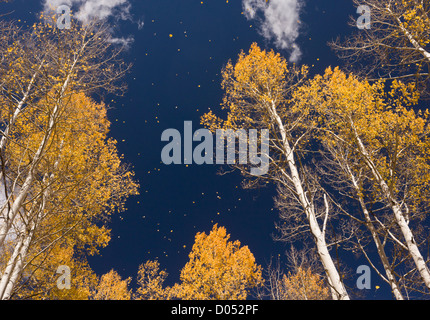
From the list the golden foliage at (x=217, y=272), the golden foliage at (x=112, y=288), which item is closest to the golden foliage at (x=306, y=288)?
the golden foliage at (x=217, y=272)

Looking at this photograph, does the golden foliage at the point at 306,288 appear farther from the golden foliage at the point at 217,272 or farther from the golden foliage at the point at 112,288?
the golden foliage at the point at 112,288

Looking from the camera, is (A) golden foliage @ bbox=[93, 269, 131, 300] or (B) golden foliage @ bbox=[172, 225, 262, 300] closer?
(B) golden foliage @ bbox=[172, 225, 262, 300]

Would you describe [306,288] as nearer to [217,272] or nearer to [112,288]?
[217,272]

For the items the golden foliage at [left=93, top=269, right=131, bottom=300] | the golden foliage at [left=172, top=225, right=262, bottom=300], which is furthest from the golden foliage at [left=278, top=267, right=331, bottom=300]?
the golden foliage at [left=93, top=269, right=131, bottom=300]

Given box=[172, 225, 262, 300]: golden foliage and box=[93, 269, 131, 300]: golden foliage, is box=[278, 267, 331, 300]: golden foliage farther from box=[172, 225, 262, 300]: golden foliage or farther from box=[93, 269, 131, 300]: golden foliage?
box=[93, 269, 131, 300]: golden foliage

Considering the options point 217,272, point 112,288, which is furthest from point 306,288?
point 112,288

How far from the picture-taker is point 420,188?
535cm

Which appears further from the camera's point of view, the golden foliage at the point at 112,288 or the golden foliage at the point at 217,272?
the golden foliage at the point at 112,288

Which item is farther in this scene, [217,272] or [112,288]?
[112,288]
